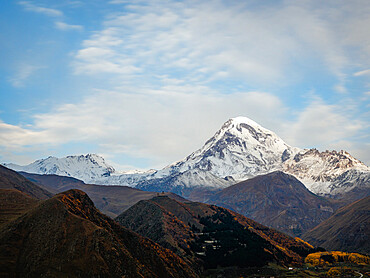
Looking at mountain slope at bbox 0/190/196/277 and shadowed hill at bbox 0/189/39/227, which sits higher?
shadowed hill at bbox 0/189/39/227

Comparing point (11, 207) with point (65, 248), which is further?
point (11, 207)

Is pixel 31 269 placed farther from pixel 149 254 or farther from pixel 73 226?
pixel 149 254

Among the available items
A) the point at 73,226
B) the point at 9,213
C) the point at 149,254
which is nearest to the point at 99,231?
the point at 73,226

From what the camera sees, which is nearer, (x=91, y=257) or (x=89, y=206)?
(x=91, y=257)

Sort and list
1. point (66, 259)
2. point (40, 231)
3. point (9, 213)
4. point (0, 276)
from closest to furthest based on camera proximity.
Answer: point (0, 276)
point (66, 259)
point (40, 231)
point (9, 213)

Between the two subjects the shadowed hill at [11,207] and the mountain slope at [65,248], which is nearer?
the mountain slope at [65,248]

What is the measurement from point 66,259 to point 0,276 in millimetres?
18165

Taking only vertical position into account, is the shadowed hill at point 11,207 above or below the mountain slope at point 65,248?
above

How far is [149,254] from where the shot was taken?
16225 centimetres

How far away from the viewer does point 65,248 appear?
129625 millimetres

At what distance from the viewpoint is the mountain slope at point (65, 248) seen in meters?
123

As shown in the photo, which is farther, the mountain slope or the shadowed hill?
the shadowed hill

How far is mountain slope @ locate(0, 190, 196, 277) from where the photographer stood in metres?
123

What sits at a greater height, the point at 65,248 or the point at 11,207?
the point at 11,207
